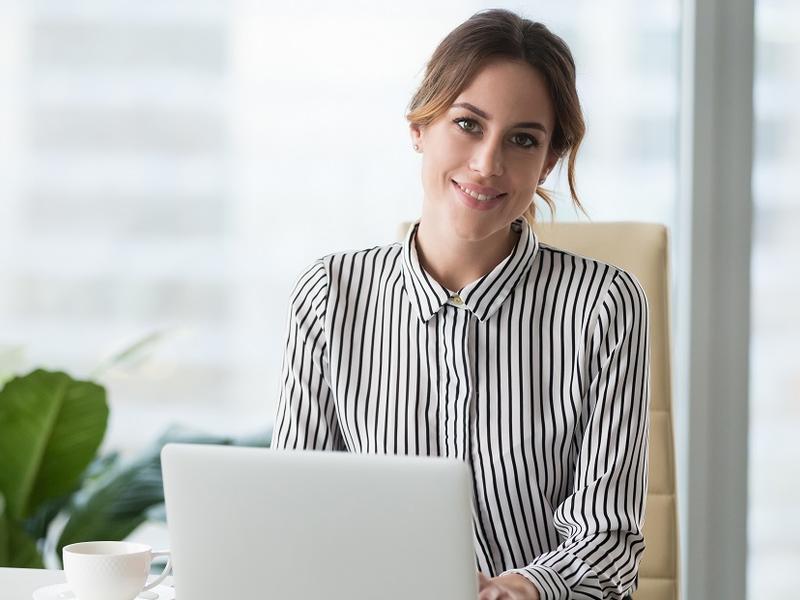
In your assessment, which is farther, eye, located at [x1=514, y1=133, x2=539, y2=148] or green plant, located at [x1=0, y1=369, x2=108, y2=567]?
green plant, located at [x1=0, y1=369, x2=108, y2=567]

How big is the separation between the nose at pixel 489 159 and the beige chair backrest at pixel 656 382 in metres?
0.33

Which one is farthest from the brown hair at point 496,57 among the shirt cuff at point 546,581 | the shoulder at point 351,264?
the shirt cuff at point 546,581

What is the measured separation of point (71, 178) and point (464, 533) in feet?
6.71

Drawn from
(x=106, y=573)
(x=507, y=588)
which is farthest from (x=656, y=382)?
(x=106, y=573)

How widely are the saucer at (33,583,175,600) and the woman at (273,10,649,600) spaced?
1.02ft

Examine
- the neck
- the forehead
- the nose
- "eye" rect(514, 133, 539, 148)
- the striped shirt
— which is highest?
the forehead

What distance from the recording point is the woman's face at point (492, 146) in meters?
1.29

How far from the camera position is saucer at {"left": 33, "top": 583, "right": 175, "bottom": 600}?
105 centimetres

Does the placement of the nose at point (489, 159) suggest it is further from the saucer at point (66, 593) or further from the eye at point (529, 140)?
the saucer at point (66, 593)

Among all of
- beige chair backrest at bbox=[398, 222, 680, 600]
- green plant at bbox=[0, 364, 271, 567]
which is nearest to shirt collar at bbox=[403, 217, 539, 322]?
beige chair backrest at bbox=[398, 222, 680, 600]

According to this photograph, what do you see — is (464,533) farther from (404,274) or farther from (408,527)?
(404,274)

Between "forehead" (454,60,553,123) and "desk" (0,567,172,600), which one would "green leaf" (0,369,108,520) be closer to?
"desk" (0,567,172,600)

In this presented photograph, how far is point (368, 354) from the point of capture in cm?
138

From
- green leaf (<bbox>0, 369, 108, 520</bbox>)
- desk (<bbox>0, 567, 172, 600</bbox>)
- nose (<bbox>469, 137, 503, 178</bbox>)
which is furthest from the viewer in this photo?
green leaf (<bbox>0, 369, 108, 520</bbox>)
